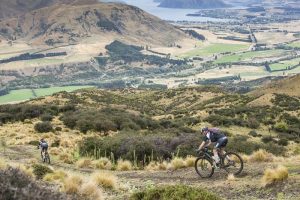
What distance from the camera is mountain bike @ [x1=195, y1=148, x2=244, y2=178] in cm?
2070

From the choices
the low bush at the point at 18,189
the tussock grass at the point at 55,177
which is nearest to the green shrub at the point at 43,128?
the tussock grass at the point at 55,177

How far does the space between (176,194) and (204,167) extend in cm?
751

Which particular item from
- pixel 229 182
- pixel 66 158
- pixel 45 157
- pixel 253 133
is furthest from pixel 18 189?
pixel 253 133

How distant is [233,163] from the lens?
20562 mm

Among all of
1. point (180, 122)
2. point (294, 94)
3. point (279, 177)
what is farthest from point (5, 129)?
point (294, 94)

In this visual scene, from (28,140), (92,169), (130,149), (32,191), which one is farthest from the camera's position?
(28,140)

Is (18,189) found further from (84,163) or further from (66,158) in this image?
(66,158)

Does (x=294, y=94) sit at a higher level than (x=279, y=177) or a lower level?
lower

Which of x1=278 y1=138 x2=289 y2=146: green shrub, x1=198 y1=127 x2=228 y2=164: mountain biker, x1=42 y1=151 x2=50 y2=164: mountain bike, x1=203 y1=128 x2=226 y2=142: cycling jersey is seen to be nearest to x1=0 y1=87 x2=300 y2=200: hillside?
x1=278 y1=138 x2=289 y2=146: green shrub

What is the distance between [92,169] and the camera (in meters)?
28.4

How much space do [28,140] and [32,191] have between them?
31293 mm

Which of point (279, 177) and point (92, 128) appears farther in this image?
point (92, 128)

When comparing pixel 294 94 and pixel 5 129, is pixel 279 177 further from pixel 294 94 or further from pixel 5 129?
pixel 294 94

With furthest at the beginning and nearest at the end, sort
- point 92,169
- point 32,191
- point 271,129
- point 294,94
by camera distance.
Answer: point 294,94 → point 271,129 → point 92,169 → point 32,191
